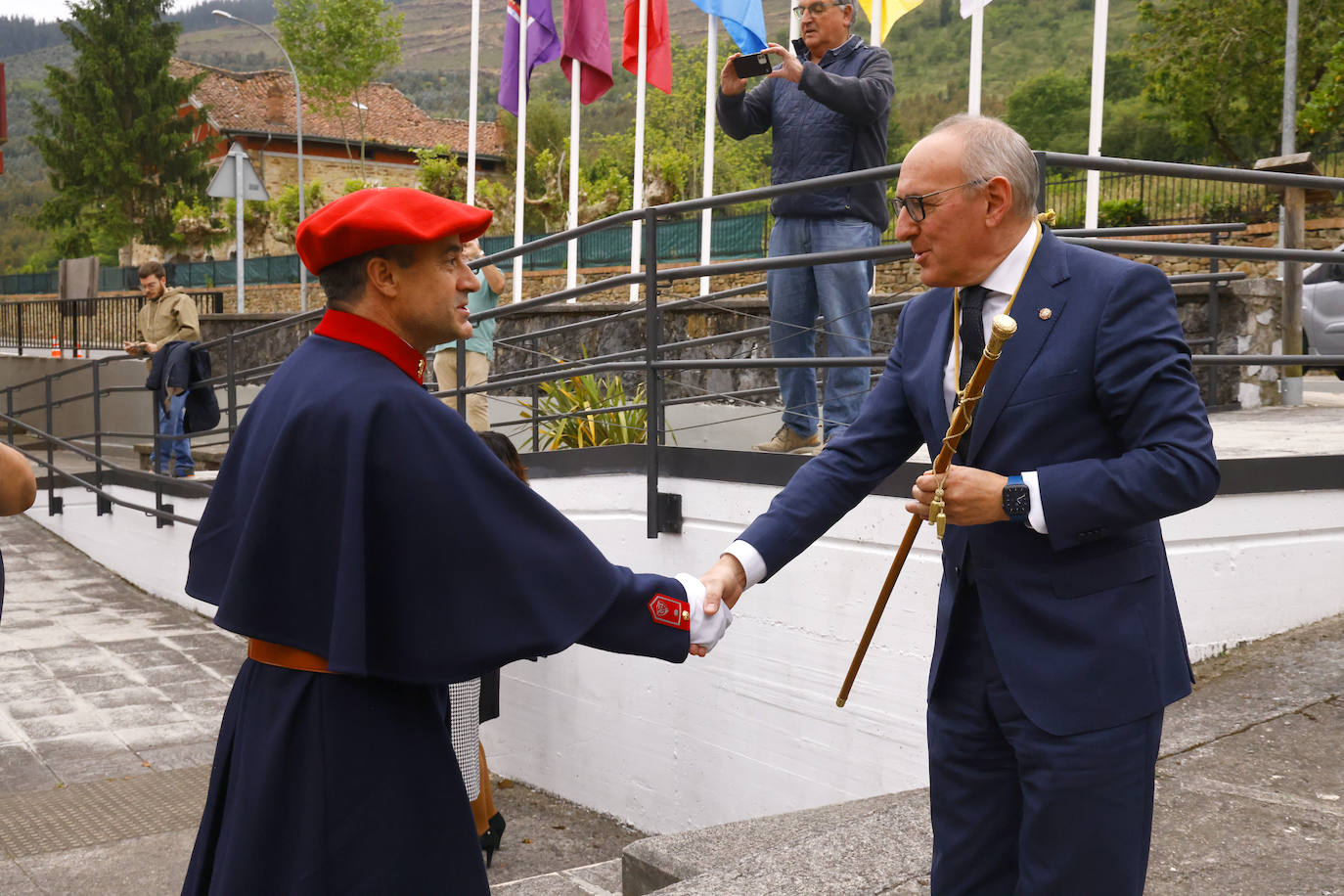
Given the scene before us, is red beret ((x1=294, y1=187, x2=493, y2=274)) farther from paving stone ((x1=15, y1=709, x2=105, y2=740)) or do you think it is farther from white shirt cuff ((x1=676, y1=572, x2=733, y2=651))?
paving stone ((x1=15, y1=709, x2=105, y2=740))

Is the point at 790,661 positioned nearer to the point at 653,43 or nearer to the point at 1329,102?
the point at 653,43

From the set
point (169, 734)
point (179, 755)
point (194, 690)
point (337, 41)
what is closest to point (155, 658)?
point (194, 690)

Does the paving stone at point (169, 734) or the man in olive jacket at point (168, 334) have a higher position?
the man in olive jacket at point (168, 334)

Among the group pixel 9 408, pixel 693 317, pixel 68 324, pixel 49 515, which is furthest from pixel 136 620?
pixel 68 324

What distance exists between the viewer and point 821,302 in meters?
5.55

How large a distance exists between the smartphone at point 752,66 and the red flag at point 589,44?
7.32 m

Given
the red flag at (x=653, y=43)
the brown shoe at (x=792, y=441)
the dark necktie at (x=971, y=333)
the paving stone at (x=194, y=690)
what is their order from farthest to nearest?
the red flag at (x=653, y=43), the paving stone at (x=194, y=690), the brown shoe at (x=792, y=441), the dark necktie at (x=971, y=333)

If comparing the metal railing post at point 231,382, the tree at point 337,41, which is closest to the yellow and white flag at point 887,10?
the metal railing post at point 231,382

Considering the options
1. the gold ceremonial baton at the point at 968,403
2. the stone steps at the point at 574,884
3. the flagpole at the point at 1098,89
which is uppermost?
the flagpole at the point at 1098,89

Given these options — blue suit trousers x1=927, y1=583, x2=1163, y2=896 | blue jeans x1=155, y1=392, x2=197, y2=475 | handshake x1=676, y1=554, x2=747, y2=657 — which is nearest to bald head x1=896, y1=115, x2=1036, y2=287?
blue suit trousers x1=927, y1=583, x2=1163, y2=896

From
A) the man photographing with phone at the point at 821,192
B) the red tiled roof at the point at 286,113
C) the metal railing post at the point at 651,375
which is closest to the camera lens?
the metal railing post at the point at 651,375

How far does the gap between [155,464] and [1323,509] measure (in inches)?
352

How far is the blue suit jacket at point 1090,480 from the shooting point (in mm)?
1908

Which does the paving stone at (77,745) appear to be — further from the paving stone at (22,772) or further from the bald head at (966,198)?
the bald head at (966,198)
